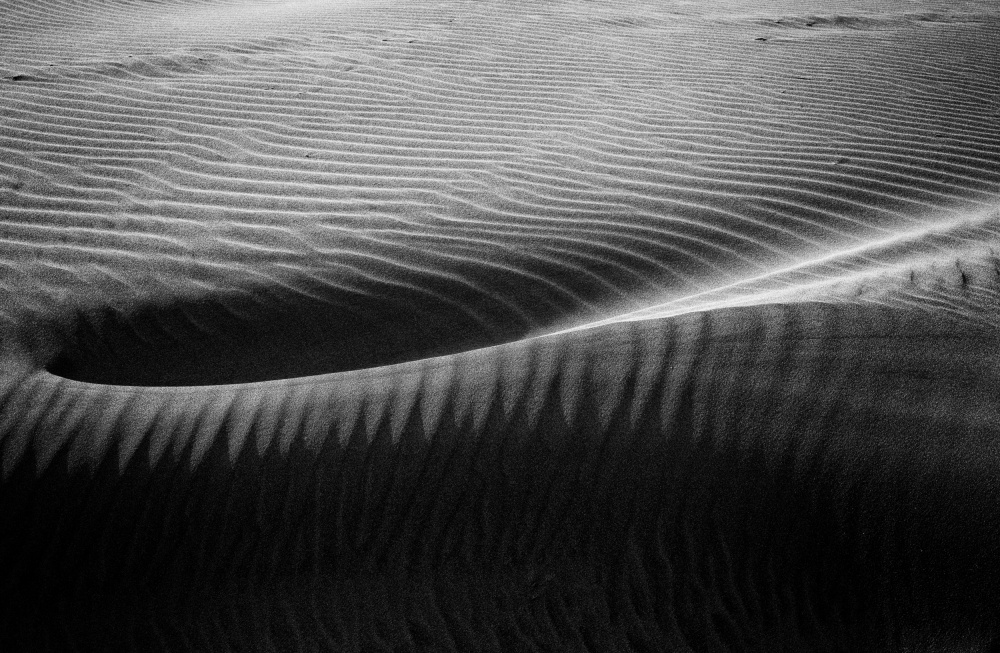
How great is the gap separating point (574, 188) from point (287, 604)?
2.68 m

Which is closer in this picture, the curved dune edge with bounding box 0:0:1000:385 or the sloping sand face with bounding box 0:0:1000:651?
the sloping sand face with bounding box 0:0:1000:651

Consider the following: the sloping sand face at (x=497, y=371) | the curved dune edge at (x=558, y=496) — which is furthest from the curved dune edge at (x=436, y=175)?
the curved dune edge at (x=558, y=496)

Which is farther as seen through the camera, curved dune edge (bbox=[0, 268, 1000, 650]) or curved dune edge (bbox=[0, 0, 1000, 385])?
curved dune edge (bbox=[0, 0, 1000, 385])

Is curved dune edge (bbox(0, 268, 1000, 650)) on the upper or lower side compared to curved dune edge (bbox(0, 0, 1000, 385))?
lower

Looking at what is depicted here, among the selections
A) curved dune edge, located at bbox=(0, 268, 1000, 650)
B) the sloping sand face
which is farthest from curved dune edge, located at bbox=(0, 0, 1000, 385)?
curved dune edge, located at bbox=(0, 268, 1000, 650)

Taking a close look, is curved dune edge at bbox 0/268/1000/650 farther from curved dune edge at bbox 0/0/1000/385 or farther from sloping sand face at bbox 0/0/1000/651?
curved dune edge at bbox 0/0/1000/385

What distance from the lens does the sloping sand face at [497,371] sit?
2332 millimetres

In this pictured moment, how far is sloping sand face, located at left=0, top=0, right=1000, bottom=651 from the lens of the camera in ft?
7.65

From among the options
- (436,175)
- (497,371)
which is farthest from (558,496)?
(436,175)

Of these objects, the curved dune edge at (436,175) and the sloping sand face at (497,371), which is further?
the curved dune edge at (436,175)

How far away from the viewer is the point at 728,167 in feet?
14.6

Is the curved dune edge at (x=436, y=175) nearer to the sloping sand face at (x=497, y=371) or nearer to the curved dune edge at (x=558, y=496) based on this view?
the sloping sand face at (x=497, y=371)

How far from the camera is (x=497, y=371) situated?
2.75 metres

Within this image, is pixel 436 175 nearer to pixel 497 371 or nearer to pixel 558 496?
pixel 497 371
